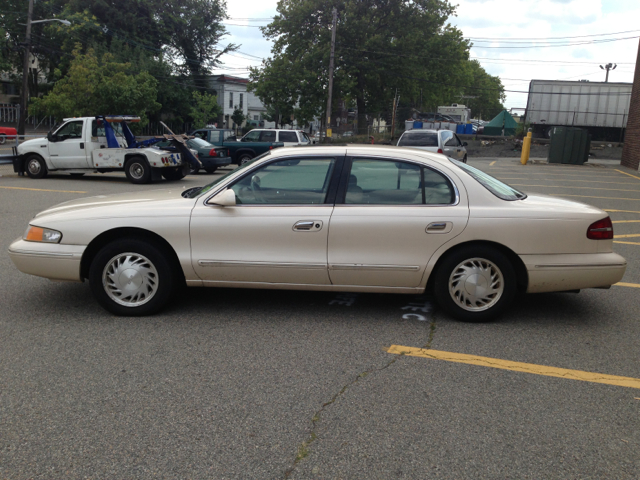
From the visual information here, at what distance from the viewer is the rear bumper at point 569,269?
4758 millimetres

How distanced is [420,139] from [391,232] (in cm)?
1418

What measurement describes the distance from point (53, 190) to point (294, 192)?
11.5 meters

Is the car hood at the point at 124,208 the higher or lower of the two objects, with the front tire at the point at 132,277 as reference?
higher

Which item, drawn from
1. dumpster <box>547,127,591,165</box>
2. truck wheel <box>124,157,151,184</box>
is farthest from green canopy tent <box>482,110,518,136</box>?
truck wheel <box>124,157,151,184</box>

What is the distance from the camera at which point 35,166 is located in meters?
17.2

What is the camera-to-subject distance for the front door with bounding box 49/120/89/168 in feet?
54.2

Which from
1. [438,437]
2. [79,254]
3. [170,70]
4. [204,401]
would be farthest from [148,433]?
[170,70]

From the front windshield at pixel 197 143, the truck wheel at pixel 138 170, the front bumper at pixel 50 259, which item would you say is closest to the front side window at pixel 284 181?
the front bumper at pixel 50 259

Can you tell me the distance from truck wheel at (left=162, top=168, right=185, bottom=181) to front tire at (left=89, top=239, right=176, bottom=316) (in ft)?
39.9

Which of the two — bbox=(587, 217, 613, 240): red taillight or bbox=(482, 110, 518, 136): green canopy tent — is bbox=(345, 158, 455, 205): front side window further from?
bbox=(482, 110, 518, 136): green canopy tent

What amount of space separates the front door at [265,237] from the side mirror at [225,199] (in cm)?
7

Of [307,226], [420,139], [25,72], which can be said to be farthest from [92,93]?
[307,226]

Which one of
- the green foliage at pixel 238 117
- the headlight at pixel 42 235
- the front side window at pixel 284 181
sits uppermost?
the green foliage at pixel 238 117

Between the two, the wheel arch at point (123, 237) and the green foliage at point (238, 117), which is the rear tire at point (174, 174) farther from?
the green foliage at point (238, 117)
